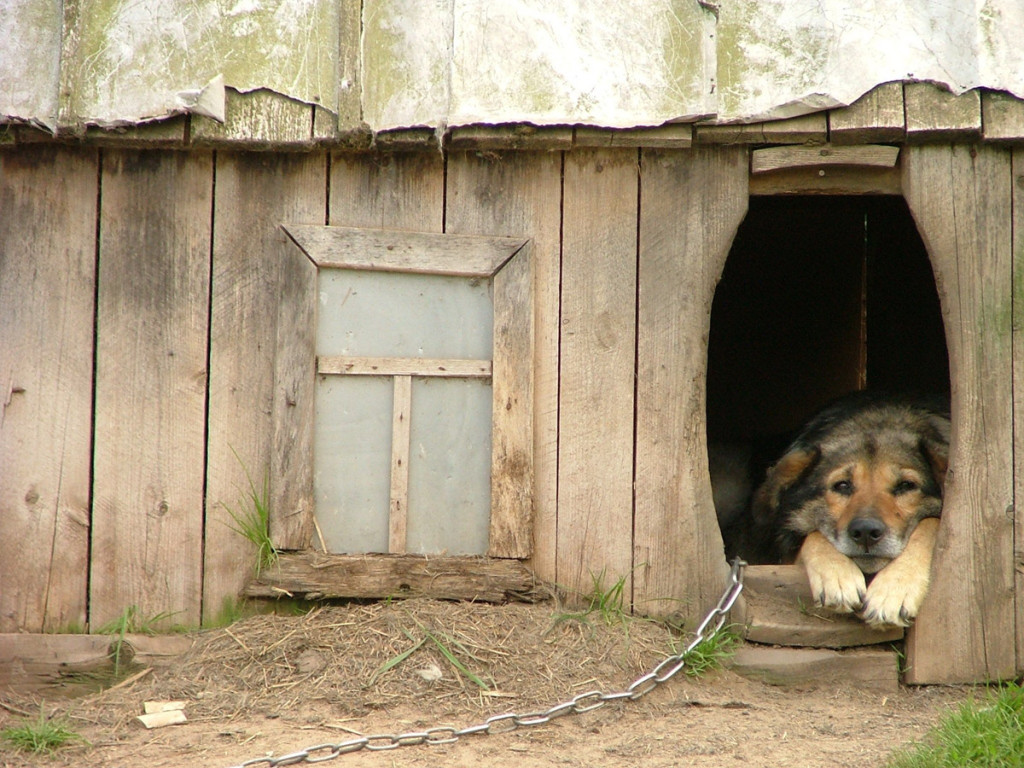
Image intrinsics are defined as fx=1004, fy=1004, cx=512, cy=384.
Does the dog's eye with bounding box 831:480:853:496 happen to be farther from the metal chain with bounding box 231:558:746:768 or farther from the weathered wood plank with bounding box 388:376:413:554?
the weathered wood plank with bounding box 388:376:413:554

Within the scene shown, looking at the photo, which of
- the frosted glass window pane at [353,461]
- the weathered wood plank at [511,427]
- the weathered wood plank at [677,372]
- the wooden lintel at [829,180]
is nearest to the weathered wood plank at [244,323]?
the frosted glass window pane at [353,461]

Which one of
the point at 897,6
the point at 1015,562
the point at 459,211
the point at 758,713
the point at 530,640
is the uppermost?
the point at 897,6

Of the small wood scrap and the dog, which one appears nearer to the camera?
the small wood scrap

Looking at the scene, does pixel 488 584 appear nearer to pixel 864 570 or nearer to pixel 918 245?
pixel 864 570

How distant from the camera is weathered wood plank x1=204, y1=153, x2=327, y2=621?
12.7 feet

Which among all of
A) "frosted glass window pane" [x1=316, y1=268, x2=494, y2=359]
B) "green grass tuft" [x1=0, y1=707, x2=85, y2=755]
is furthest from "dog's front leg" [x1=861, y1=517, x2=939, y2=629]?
"green grass tuft" [x1=0, y1=707, x2=85, y2=755]

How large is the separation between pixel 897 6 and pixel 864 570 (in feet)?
7.42

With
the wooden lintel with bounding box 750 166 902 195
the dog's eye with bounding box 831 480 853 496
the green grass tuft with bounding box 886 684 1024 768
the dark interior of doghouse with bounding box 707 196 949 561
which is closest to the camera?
the green grass tuft with bounding box 886 684 1024 768

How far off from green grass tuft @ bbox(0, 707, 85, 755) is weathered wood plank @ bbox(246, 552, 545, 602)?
2.70ft

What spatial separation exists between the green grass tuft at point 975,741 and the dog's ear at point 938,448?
53.3 inches

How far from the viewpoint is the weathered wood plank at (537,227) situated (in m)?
3.96

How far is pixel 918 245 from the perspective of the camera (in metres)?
6.58

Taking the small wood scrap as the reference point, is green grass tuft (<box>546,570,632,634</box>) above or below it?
above

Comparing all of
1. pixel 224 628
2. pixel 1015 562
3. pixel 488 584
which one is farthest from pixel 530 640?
pixel 1015 562
